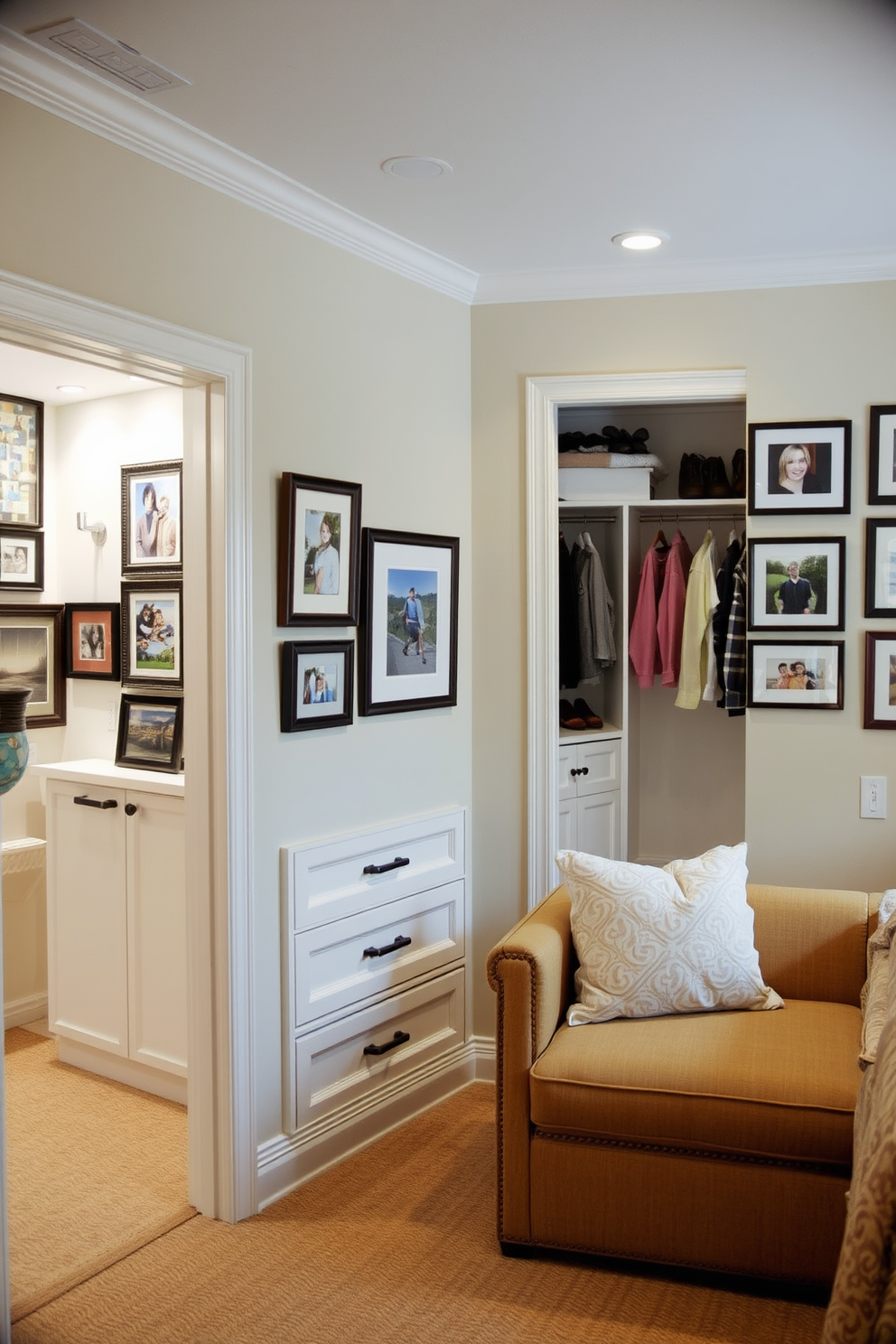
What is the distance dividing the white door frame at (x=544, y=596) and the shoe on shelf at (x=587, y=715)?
34.5 inches

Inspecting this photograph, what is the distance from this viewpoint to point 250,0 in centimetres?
196

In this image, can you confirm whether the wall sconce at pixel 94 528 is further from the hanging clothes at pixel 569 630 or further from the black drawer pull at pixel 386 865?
the hanging clothes at pixel 569 630

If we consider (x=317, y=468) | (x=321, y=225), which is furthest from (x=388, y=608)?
(x=321, y=225)

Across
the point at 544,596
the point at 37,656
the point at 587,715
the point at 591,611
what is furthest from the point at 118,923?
the point at 591,611

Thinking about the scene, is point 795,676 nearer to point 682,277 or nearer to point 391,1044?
point 682,277

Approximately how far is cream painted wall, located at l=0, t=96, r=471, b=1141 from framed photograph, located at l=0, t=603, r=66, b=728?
1562 mm

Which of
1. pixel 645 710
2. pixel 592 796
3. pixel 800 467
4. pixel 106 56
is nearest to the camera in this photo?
pixel 106 56

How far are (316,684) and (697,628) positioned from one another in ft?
6.10

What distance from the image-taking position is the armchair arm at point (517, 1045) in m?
2.66

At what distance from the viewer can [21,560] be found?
420 cm

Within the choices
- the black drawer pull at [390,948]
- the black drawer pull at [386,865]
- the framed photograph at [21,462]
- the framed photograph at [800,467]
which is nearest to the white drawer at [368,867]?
the black drawer pull at [386,865]

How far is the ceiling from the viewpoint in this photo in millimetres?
2027

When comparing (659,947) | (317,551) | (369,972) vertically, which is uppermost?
(317,551)

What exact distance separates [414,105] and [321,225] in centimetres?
71
